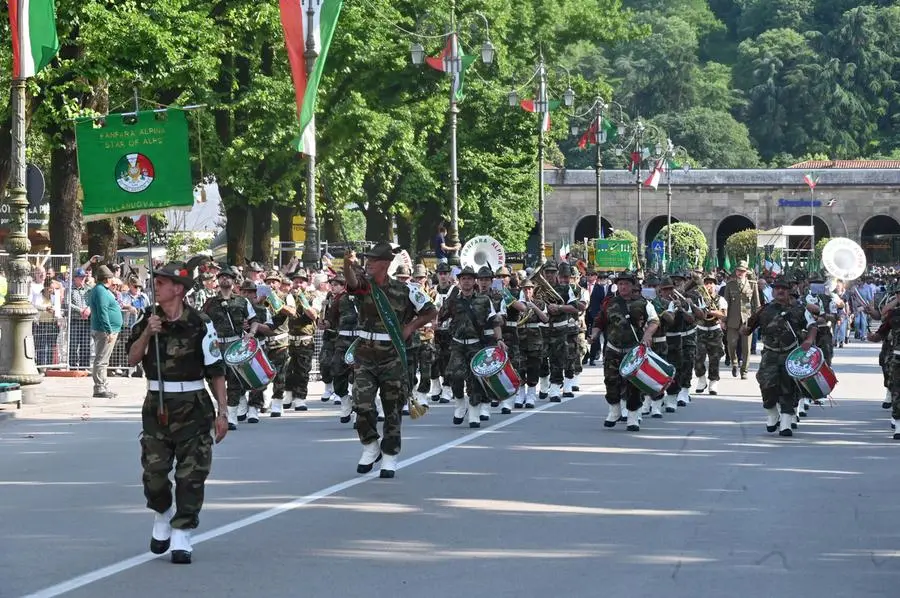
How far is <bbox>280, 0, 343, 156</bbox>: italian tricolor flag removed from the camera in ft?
90.0

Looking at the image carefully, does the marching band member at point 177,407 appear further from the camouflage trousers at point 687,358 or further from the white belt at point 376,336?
the camouflage trousers at point 687,358

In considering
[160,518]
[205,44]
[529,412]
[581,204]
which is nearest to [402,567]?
[160,518]

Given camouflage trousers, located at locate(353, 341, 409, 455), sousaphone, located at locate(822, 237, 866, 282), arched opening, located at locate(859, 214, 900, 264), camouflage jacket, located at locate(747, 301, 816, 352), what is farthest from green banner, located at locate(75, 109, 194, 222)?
arched opening, located at locate(859, 214, 900, 264)

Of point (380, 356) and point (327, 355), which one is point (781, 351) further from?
point (327, 355)

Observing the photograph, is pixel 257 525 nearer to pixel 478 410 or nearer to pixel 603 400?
pixel 478 410

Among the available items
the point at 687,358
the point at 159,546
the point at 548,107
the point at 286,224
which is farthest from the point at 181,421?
the point at 286,224

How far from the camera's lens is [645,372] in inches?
685

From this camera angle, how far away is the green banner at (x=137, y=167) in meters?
11.7

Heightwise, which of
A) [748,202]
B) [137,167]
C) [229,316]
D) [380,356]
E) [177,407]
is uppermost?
[748,202]

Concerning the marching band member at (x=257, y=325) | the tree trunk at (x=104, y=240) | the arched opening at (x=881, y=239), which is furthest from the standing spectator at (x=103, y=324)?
the arched opening at (x=881, y=239)

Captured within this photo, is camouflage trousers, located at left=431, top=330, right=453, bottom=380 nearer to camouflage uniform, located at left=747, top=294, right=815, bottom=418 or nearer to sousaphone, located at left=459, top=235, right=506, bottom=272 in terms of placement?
camouflage uniform, located at left=747, top=294, right=815, bottom=418

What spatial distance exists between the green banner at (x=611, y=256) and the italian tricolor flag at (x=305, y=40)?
26408mm

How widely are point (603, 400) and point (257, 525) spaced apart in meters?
12.4

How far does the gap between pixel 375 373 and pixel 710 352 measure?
12217 millimetres
